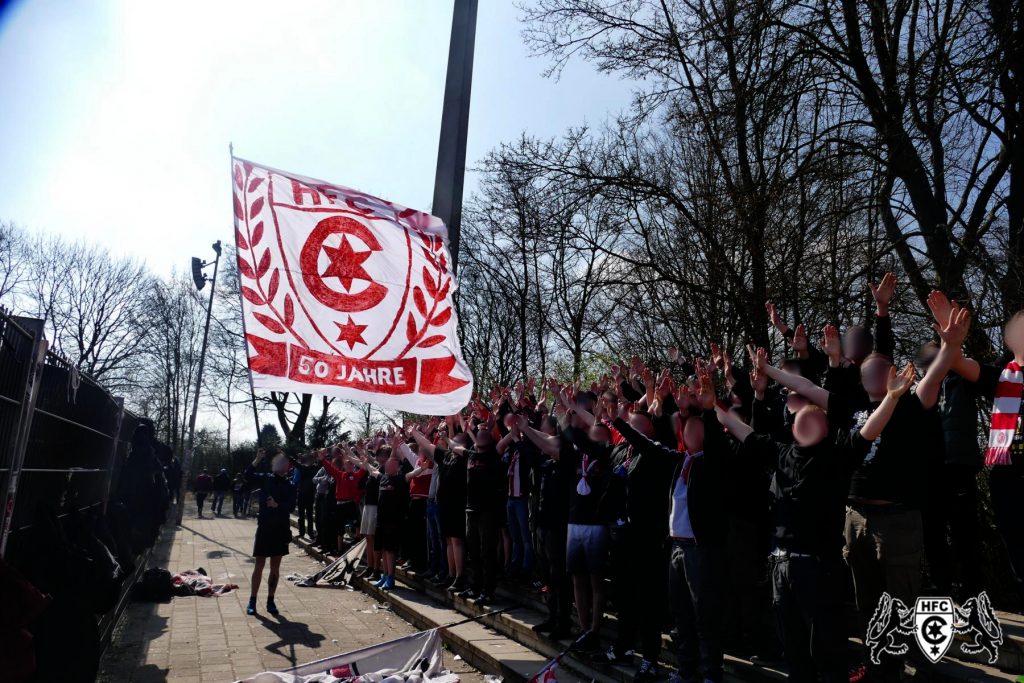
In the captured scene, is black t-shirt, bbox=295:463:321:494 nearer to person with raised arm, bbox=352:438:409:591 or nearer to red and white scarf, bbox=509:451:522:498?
person with raised arm, bbox=352:438:409:591

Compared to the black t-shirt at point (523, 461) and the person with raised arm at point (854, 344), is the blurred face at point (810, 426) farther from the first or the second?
the black t-shirt at point (523, 461)

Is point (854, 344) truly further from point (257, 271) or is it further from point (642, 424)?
point (257, 271)

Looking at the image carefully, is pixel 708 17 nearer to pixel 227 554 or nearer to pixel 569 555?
pixel 569 555

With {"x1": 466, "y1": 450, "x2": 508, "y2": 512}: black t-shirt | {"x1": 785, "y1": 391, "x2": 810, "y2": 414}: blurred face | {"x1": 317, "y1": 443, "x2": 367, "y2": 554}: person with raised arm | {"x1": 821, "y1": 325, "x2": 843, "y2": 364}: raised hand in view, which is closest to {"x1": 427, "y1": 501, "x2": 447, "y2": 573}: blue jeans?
{"x1": 466, "y1": 450, "x2": 508, "y2": 512}: black t-shirt

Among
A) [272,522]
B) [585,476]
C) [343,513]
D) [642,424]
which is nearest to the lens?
[642,424]

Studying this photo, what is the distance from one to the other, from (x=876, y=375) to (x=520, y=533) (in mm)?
5680

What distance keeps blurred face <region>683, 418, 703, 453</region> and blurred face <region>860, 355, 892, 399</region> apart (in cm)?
122

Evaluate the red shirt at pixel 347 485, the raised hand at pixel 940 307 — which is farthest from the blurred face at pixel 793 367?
the red shirt at pixel 347 485

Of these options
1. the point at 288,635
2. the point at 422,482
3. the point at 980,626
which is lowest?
the point at 288,635

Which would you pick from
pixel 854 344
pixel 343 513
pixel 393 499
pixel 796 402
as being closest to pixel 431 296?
pixel 796 402

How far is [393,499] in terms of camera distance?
12.6 m

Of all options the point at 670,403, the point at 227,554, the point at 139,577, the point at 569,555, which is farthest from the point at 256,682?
the point at 227,554

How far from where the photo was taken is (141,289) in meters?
39.5

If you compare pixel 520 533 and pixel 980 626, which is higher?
pixel 520 533
